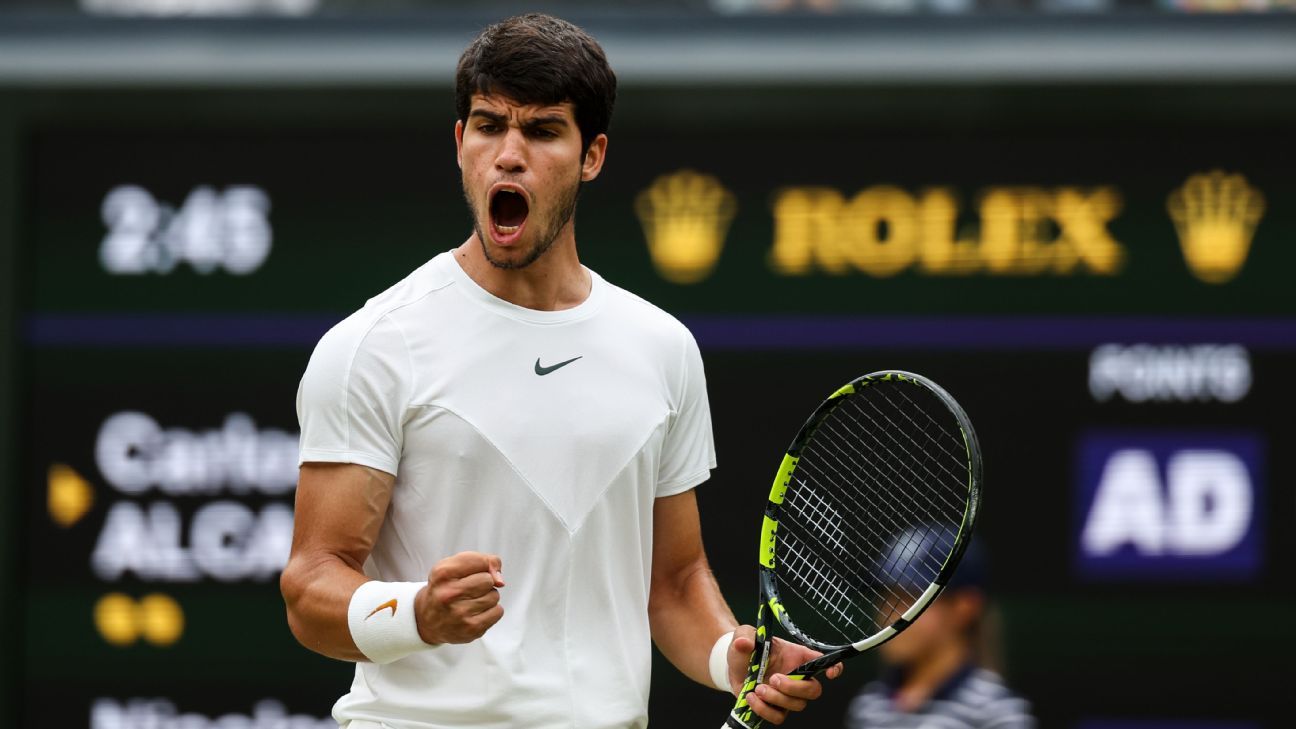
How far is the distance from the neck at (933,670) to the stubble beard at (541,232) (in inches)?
68.4

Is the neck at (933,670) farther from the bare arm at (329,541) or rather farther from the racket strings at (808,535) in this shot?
the bare arm at (329,541)

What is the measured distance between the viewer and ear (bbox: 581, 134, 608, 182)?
2949mm

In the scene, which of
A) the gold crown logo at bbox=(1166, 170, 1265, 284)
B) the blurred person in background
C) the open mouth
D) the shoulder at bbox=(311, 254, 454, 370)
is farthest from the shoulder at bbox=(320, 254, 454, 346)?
the gold crown logo at bbox=(1166, 170, 1265, 284)

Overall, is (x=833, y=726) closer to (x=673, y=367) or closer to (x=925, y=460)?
(x=925, y=460)

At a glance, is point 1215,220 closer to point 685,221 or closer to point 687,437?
point 685,221

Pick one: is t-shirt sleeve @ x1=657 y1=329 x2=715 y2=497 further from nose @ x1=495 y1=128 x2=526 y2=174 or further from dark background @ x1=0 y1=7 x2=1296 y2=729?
dark background @ x1=0 y1=7 x2=1296 y2=729

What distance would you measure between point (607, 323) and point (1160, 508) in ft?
9.31

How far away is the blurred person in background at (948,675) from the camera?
13.9 feet

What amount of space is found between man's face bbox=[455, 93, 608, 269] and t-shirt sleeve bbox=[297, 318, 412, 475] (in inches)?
7.6

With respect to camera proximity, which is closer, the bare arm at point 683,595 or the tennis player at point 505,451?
the tennis player at point 505,451

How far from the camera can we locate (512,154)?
9.29ft

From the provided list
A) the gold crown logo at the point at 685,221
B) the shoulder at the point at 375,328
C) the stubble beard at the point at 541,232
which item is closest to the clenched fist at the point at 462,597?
the shoulder at the point at 375,328

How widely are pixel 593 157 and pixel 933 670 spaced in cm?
175

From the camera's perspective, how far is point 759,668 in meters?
2.98
